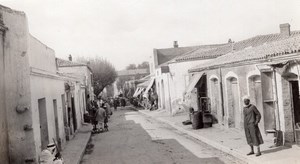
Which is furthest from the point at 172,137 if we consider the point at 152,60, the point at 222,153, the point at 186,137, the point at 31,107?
the point at 152,60

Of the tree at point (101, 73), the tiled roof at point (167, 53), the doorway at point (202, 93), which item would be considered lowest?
the doorway at point (202, 93)

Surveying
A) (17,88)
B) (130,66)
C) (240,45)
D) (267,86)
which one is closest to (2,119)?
(17,88)

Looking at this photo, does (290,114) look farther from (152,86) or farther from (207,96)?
(152,86)

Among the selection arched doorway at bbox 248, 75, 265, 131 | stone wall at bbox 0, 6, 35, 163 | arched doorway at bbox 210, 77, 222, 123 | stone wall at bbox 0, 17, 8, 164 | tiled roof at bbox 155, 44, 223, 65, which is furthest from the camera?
tiled roof at bbox 155, 44, 223, 65

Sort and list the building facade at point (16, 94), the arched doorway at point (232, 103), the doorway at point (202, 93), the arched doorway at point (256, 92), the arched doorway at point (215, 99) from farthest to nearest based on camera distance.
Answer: the doorway at point (202, 93)
the arched doorway at point (215, 99)
the arched doorway at point (232, 103)
the arched doorway at point (256, 92)
the building facade at point (16, 94)

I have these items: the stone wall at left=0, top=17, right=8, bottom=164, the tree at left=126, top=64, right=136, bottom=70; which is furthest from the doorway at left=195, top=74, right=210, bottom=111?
the tree at left=126, top=64, right=136, bottom=70

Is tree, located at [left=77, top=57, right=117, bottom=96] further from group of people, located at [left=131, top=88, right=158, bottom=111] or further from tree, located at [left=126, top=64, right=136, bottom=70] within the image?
tree, located at [left=126, top=64, right=136, bottom=70]

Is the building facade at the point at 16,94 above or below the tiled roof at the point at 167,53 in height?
below

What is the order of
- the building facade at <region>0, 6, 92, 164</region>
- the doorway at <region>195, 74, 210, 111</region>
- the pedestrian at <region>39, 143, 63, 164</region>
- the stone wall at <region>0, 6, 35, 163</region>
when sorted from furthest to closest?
the doorway at <region>195, 74, 210, 111</region> < the stone wall at <region>0, 6, 35, 163</region> < the building facade at <region>0, 6, 92, 164</region> < the pedestrian at <region>39, 143, 63, 164</region>

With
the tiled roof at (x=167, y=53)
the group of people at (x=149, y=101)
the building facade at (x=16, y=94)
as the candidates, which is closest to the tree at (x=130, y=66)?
the tiled roof at (x=167, y=53)

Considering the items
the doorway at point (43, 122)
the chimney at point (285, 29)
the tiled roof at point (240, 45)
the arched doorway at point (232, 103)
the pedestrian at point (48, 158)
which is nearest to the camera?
the pedestrian at point (48, 158)

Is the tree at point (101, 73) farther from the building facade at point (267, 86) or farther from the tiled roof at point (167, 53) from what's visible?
the building facade at point (267, 86)

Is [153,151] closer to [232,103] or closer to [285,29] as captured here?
[232,103]

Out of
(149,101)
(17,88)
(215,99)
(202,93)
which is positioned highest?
(17,88)
